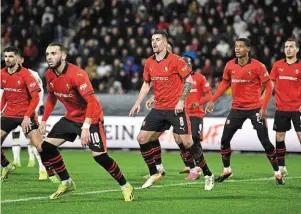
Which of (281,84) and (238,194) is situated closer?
(238,194)

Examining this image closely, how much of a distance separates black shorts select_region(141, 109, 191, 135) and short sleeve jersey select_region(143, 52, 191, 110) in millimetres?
103

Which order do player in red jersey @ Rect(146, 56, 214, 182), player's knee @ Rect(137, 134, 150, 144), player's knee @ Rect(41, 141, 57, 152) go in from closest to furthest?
player's knee @ Rect(41, 141, 57, 152) < player's knee @ Rect(137, 134, 150, 144) < player in red jersey @ Rect(146, 56, 214, 182)

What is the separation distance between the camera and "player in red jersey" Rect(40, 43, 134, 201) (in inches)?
435

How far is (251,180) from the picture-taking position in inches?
570

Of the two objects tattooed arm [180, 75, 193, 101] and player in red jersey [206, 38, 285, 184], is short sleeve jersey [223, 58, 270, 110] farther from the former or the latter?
tattooed arm [180, 75, 193, 101]

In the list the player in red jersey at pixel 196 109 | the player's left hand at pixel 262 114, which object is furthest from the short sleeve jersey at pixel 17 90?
the player's left hand at pixel 262 114

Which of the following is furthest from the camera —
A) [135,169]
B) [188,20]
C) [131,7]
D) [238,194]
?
[131,7]

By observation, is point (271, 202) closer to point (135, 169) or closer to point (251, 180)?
point (251, 180)

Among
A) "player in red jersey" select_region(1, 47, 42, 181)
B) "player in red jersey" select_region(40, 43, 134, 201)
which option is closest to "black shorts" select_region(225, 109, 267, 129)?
"player in red jersey" select_region(40, 43, 134, 201)

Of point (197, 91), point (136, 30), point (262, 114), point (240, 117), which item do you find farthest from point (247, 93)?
point (136, 30)

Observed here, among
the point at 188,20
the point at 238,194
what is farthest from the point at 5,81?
the point at 188,20

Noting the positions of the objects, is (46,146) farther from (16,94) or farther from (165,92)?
(16,94)

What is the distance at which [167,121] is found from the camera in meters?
12.8

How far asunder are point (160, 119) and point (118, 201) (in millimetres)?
1934
